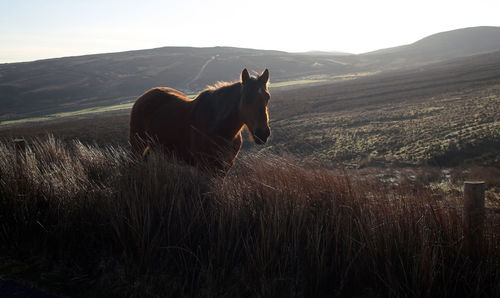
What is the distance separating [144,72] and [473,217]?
12623cm

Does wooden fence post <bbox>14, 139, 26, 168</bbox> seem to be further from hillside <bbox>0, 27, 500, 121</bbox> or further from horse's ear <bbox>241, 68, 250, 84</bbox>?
hillside <bbox>0, 27, 500, 121</bbox>

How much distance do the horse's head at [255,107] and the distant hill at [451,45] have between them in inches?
5988

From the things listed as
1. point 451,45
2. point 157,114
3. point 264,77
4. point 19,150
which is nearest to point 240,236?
point 264,77

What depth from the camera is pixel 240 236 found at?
11.9 feet

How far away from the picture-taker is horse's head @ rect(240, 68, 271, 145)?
5.02 m

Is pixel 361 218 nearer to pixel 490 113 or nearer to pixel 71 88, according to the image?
pixel 490 113

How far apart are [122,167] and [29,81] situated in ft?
395

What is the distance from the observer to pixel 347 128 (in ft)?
64.7

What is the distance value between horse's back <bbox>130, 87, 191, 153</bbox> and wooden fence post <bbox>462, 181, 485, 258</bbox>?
14.8 feet

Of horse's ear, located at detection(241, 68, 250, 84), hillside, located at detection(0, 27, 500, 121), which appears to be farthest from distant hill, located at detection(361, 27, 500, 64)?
horse's ear, located at detection(241, 68, 250, 84)

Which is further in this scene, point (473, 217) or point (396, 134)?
point (396, 134)

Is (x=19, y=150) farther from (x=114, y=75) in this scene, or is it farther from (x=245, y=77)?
(x=114, y=75)

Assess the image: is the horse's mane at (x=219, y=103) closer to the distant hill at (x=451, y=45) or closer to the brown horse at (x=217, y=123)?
the brown horse at (x=217, y=123)

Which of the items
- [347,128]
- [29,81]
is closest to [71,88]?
[29,81]
